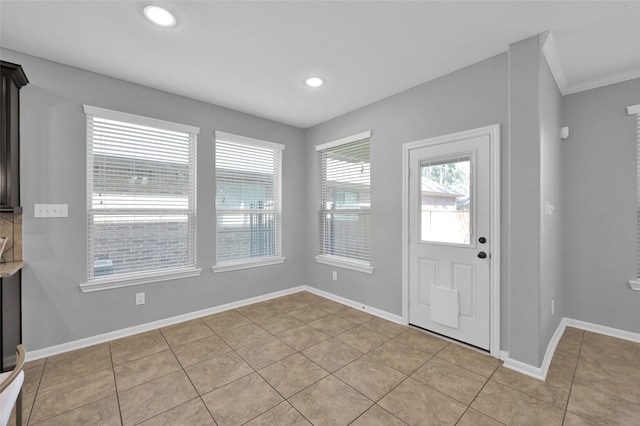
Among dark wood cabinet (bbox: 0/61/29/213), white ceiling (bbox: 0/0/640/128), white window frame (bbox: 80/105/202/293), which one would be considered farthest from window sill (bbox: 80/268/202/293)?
white ceiling (bbox: 0/0/640/128)

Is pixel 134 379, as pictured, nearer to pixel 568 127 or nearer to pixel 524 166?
pixel 524 166

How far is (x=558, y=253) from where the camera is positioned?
2961 mm

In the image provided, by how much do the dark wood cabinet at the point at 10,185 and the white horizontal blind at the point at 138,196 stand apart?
0.49 meters

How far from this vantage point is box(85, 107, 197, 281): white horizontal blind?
2844 mm

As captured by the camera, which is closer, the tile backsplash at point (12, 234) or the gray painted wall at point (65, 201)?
the tile backsplash at point (12, 234)

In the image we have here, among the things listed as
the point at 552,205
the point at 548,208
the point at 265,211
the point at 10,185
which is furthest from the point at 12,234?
the point at 552,205

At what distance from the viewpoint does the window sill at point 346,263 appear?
12.1ft

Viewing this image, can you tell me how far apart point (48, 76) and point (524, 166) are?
4345 mm

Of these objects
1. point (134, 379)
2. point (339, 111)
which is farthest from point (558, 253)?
point (134, 379)

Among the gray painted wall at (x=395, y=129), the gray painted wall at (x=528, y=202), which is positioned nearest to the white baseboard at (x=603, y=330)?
the gray painted wall at (x=528, y=202)

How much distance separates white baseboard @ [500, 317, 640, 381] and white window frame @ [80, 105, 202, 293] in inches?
134

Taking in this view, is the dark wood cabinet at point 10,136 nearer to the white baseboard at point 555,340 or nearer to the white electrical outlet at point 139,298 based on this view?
the white electrical outlet at point 139,298

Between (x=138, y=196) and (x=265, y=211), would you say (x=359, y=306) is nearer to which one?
(x=265, y=211)

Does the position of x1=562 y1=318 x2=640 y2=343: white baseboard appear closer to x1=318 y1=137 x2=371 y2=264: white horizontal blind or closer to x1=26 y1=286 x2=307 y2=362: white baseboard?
x1=318 y1=137 x2=371 y2=264: white horizontal blind
